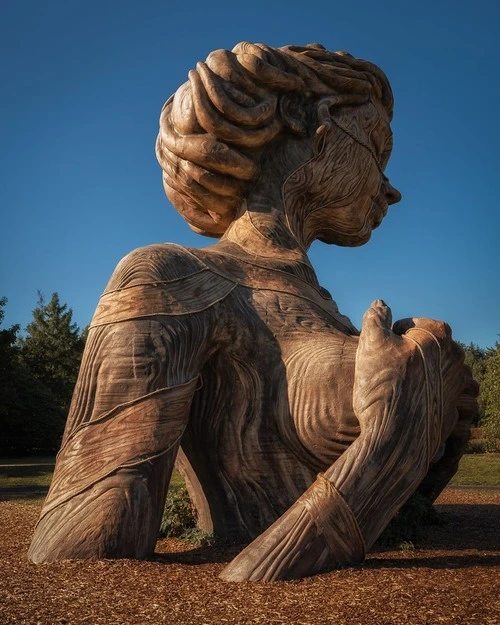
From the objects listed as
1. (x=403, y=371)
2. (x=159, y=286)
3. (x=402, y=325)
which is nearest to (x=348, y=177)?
(x=402, y=325)

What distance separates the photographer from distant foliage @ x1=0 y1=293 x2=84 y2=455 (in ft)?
81.5

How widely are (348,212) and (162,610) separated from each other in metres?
3.85

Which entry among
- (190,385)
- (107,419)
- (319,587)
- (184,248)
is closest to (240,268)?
(184,248)

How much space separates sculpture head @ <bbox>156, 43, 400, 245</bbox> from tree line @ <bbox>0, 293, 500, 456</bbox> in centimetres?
1953

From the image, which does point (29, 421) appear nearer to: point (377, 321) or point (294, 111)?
point (294, 111)

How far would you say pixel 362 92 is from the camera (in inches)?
236

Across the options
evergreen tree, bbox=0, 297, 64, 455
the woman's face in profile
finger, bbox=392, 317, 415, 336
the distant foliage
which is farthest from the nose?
evergreen tree, bbox=0, 297, 64, 455

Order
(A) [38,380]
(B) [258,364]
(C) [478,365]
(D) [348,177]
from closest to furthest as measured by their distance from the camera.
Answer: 1. (B) [258,364]
2. (D) [348,177]
3. (A) [38,380]
4. (C) [478,365]

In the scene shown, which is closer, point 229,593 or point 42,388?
point 229,593

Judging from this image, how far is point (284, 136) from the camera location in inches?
225

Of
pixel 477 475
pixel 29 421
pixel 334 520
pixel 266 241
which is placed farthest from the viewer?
pixel 29 421

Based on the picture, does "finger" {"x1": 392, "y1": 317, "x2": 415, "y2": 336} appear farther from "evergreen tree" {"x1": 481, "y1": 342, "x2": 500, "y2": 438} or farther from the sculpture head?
"evergreen tree" {"x1": 481, "y1": 342, "x2": 500, "y2": 438}

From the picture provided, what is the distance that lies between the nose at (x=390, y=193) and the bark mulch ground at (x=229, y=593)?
3.41 metres

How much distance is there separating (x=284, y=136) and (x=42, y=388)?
26023 millimetres
